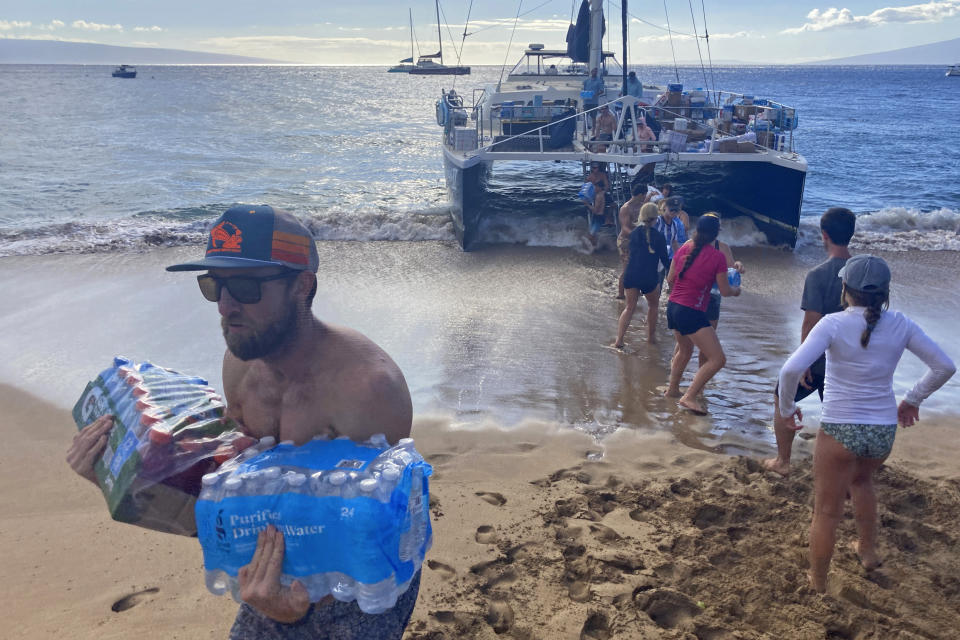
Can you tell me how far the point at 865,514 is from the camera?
11.6 ft

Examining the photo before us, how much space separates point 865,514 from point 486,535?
6.18ft

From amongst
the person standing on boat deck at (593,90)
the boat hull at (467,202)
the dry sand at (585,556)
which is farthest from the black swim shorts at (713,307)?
the person standing on boat deck at (593,90)

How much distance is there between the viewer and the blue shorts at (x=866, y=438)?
324cm

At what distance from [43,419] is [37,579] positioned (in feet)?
8.39

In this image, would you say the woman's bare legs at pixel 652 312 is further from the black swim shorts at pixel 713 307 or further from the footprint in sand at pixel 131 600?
the footprint in sand at pixel 131 600

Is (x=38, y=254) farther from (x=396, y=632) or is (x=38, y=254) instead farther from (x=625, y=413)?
(x=396, y=632)

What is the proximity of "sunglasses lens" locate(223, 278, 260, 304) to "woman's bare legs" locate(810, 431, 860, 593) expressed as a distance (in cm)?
267

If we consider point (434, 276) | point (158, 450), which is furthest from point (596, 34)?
point (158, 450)

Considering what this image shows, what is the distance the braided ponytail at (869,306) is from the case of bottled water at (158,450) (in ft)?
8.49

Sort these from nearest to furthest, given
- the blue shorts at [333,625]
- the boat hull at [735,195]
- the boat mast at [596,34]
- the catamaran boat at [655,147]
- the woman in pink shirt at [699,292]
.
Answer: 1. the blue shorts at [333,625]
2. the woman in pink shirt at [699,292]
3. the catamaran boat at [655,147]
4. the boat hull at [735,195]
5. the boat mast at [596,34]

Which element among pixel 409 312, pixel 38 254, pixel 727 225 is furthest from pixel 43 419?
pixel 727 225

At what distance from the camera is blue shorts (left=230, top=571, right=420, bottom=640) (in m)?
1.85

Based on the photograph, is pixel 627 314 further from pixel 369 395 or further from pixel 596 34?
pixel 596 34

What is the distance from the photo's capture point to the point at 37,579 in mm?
3523
